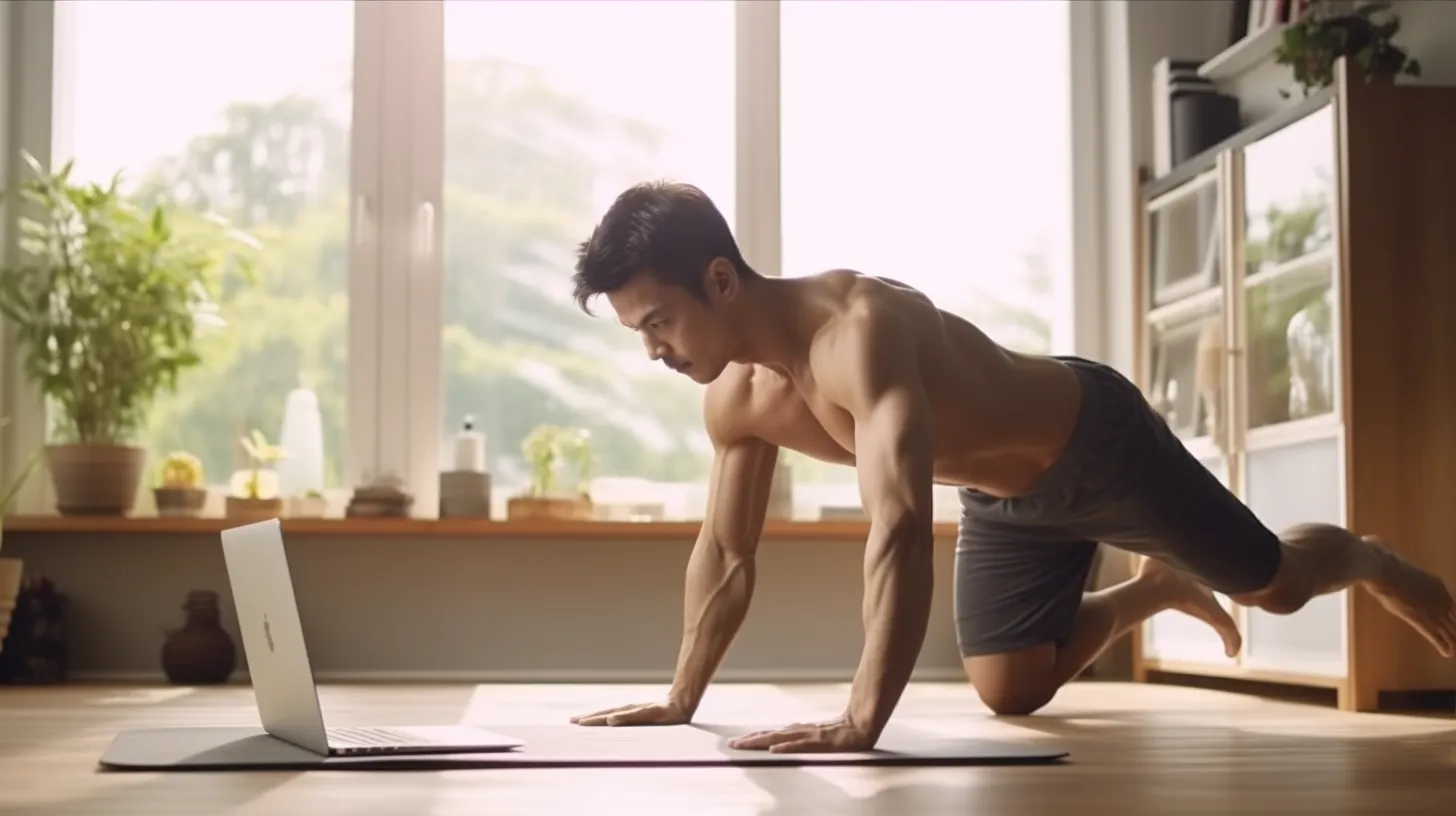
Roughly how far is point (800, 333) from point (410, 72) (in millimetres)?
2586

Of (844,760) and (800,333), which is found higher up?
(800,333)

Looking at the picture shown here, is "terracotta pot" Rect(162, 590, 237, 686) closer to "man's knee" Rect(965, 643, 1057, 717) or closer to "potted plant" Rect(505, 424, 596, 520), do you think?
"potted plant" Rect(505, 424, 596, 520)

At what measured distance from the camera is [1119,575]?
14.7ft

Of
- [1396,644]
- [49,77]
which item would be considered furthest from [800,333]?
[49,77]

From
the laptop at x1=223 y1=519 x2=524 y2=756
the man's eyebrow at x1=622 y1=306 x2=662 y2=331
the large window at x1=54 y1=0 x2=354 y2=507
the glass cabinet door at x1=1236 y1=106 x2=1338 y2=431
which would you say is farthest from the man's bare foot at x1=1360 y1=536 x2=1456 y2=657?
the large window at x1=54 y1=0 x2=354 y2=507

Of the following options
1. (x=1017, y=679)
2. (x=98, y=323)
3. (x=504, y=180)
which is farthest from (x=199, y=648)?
(x=1017, y=679)

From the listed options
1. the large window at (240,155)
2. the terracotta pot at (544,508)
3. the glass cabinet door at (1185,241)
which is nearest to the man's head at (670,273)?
the glass cabinet door at (1185,241)

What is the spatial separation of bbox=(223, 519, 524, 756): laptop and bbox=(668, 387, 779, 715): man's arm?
0.38m

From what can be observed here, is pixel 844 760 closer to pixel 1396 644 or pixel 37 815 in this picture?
pixel 37 815

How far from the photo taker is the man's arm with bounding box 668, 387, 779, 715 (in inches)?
102

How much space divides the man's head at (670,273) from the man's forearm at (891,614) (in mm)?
376

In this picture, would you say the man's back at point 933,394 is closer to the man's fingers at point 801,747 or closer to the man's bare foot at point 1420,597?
the man's fingers at point 801,747

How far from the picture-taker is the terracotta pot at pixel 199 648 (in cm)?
416

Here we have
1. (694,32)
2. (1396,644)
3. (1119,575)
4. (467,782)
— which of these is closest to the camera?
(467,782)
